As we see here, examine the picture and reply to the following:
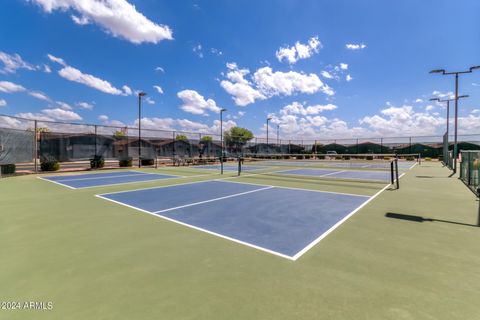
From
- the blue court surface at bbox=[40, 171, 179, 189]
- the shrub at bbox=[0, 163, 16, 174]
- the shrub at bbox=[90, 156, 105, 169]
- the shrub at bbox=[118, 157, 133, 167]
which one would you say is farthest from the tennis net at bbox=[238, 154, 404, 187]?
the shrub at bbox=[0, 163, 16, 174]

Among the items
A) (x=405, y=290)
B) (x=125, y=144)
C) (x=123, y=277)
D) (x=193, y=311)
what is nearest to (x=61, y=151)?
(x=125, y=144)

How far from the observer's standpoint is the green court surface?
2432 mm

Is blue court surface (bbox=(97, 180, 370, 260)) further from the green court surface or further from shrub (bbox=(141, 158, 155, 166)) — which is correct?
shrub (bbox=(141, 158, 155, 166))

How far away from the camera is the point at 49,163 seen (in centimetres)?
1769

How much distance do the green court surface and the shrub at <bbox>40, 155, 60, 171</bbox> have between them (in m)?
15.5

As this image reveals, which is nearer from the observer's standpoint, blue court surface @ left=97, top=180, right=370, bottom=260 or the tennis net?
blue court surface @ left=97, top=180, right=370, bottom=260

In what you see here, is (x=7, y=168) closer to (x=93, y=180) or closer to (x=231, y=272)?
(x=93, y=180)

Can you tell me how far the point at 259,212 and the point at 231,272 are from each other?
309 centimetres

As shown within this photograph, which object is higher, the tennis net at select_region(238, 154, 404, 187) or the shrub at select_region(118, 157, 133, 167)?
the shrub at select_region(118, 157, 133, 167)

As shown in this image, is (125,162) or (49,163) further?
(125,162)

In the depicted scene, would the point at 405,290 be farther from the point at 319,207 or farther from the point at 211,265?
the point at 319,207

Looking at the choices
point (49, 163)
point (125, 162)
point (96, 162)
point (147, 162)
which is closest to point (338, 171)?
point (147, 162)

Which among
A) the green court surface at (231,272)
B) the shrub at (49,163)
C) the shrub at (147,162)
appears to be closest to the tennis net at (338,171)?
the green court surface at (231,272)

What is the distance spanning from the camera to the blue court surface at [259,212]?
14.4 ft
